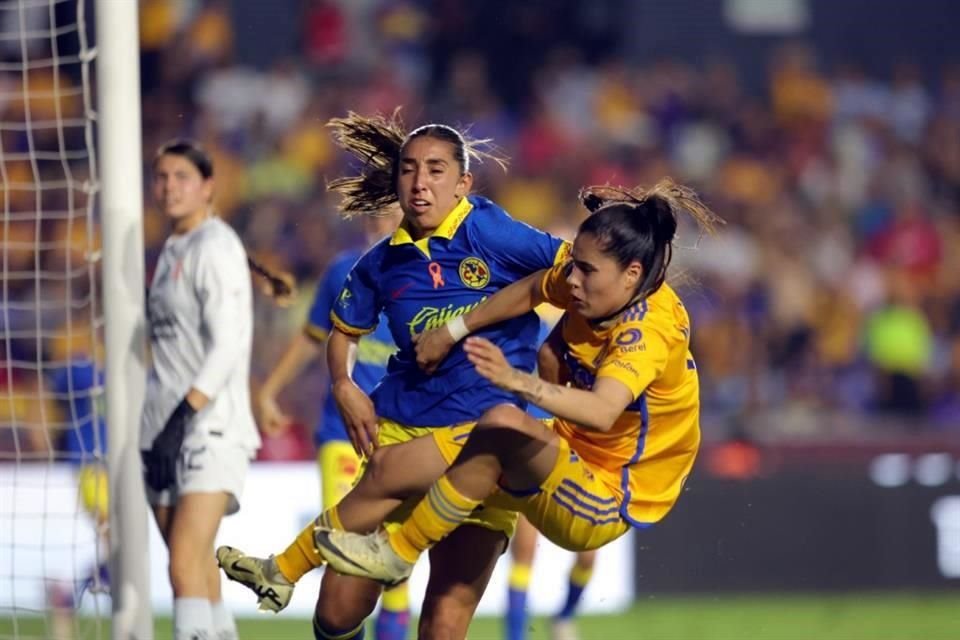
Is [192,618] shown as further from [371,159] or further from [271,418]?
[371,159]

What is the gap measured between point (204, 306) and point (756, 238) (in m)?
8.12

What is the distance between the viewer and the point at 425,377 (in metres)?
5.04

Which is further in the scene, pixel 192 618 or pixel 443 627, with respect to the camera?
pixel 192 618

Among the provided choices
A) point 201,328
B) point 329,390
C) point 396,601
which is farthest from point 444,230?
point 396,601

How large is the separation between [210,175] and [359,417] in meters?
1.80

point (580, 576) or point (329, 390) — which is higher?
point (329, 390)

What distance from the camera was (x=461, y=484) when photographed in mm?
4617

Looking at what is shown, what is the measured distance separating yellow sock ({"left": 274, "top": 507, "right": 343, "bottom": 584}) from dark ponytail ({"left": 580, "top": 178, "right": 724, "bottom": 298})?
3.87 ft

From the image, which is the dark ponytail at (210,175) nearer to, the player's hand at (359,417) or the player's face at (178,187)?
the player's face at (178,187)

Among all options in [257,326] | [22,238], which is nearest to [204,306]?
[257,326]

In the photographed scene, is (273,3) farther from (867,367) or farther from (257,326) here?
(867,367)

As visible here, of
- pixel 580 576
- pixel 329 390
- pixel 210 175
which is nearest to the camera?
pixel 210 175

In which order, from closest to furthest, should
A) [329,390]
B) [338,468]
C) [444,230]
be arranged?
1. [444,230]
2. [329,390]
3. [338,468]

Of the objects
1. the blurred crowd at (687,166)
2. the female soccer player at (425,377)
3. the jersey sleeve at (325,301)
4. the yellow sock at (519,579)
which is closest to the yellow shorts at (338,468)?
the jersey sleeve at (325,301)
